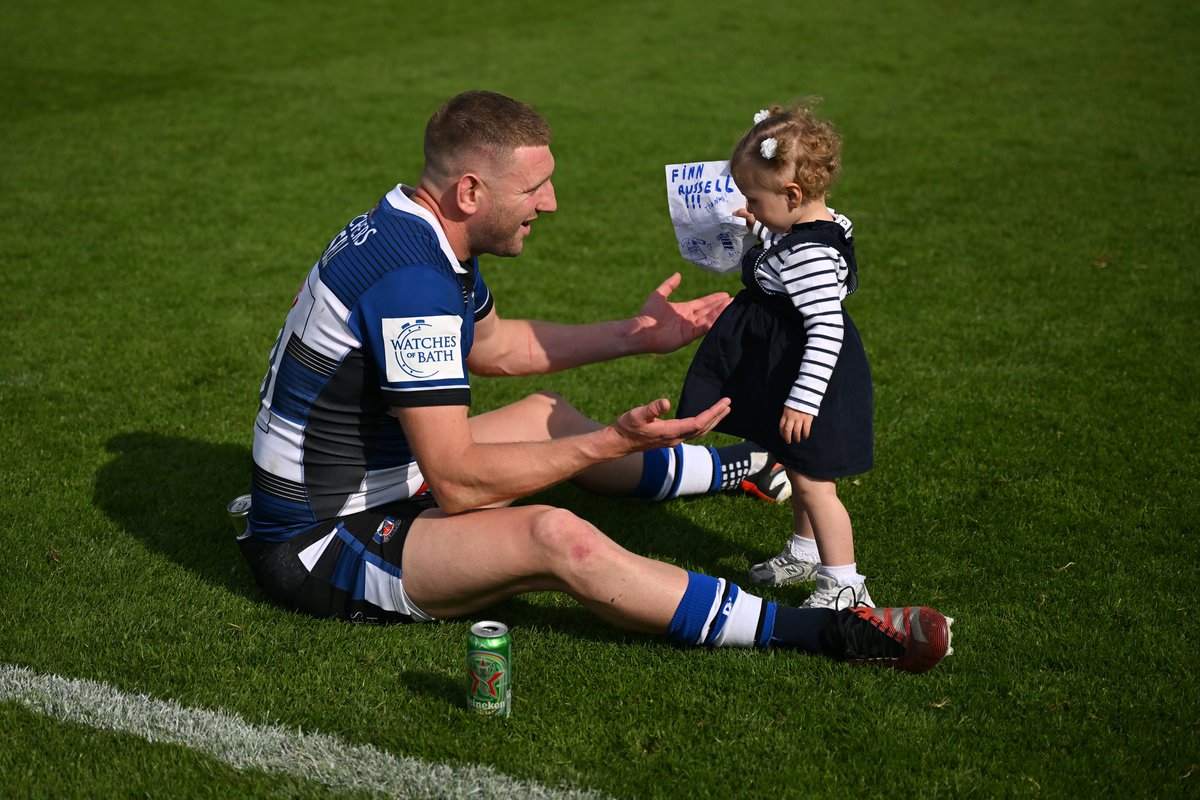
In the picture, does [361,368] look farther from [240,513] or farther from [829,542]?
[829,542]

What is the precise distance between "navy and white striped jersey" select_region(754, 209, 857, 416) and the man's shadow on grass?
40.3 inches

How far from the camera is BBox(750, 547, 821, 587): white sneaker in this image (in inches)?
186

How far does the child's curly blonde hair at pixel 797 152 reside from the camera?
424 centimetres

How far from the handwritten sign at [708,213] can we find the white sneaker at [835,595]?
134 centimetres

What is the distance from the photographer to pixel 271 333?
7.49 meters

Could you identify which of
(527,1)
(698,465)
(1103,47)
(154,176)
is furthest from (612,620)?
(527,1)

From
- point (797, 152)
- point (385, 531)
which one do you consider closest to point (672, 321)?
point (797, 152)

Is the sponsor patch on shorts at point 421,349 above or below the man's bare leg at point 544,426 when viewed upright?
above

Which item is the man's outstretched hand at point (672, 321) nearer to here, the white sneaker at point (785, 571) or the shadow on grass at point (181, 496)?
the white sneaker at point (785, 571)

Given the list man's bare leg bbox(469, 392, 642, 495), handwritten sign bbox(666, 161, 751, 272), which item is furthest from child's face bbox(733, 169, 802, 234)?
man's bare leg bbox(469, 392, 642, 495)

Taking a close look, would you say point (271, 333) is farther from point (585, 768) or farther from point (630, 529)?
point (585, 768)

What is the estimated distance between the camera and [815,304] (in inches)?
167

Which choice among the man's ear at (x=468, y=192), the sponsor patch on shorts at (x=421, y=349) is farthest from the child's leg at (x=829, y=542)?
the man's ear at (x=468, y=192)

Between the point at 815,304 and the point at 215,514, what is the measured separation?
2.75m
